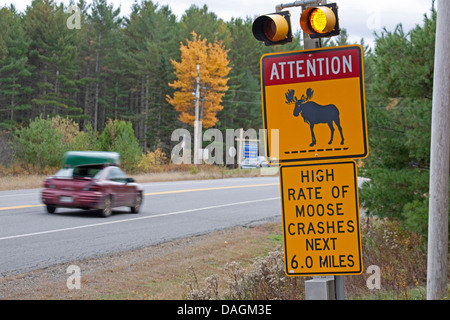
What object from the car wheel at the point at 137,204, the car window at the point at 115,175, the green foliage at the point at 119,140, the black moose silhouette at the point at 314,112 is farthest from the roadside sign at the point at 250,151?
the black moose silhouette at the point at 314,112

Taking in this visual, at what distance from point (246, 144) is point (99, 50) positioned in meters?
17.7

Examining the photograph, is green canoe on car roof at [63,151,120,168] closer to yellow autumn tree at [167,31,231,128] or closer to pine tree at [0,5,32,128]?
yellow autumn tree at [167,31,231,128]

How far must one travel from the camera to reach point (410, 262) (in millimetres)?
9273

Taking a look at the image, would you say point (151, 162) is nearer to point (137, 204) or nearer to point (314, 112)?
point (137, 204)

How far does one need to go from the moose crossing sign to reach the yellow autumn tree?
43.5 metres

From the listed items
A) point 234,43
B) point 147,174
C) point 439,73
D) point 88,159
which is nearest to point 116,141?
point 147,174

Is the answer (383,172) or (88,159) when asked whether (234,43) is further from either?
(383,172)

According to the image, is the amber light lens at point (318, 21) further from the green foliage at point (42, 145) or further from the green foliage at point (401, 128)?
the green foliage at point (42, 145)

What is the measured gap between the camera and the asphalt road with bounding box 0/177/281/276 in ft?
33.6

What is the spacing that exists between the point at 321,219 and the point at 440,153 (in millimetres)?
3988

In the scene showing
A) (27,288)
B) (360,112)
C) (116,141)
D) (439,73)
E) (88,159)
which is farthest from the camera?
(116,141)

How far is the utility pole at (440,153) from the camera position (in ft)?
23.1

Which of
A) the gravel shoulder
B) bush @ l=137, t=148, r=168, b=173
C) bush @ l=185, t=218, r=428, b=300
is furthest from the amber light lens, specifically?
bush @ l=137, t=148, r=168, b=173

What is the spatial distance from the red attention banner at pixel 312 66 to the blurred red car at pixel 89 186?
36.0ft
